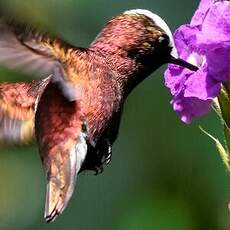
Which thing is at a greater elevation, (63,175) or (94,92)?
(94,92)

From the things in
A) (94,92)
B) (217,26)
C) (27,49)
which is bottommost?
(94,92)

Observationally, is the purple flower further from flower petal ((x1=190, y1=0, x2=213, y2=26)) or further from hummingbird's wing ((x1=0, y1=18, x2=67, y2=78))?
hummingbird's wing ((x1=0, y1=18, x2=67, y2=78))

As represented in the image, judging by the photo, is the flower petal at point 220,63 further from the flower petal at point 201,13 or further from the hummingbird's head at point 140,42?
the hummingbird's head at point 140,42

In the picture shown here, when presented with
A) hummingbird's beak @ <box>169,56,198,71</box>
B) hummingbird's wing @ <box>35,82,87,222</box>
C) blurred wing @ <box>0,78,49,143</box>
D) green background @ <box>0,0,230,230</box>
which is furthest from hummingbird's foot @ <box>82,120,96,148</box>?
green background @ <box>0,0,230,230</box>

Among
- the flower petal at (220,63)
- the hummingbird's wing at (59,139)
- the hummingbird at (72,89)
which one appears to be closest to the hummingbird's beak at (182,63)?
the hummingbird at (72,89)

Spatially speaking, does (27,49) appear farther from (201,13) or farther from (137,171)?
(137,171)

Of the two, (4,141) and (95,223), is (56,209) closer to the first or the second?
(4,141)

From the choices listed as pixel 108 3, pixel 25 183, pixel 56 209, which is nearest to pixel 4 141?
pixel 56 209

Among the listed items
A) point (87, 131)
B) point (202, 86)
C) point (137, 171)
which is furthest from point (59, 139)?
point (137, 171)
